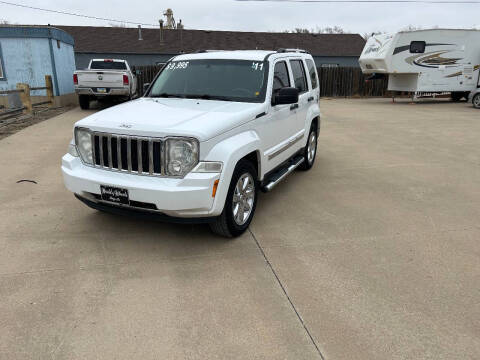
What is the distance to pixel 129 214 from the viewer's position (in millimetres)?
3738

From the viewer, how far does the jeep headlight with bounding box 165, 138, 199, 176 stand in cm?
346

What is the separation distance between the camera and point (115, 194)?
3.62 metres

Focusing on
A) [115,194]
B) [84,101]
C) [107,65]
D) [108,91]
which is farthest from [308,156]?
[107,65]

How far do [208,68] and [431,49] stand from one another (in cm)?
1714

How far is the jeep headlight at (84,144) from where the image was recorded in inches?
153

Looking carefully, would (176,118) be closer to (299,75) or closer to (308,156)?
(299,75)

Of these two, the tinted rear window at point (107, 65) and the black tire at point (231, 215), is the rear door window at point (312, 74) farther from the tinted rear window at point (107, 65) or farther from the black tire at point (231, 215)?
the tinted rear window at point (107, 65)

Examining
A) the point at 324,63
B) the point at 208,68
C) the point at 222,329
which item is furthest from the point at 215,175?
the point at 324,63

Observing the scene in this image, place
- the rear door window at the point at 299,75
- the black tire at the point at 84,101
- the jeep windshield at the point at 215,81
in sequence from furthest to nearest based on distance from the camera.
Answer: the black tire at the point at 84,101
the rear door window at the point at 299,75
the jeep windshield at the point at 215,81

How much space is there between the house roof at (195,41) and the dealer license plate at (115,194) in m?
29.1

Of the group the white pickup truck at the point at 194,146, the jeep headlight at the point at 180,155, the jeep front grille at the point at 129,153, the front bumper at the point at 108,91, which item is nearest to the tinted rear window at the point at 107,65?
the front bumper at the point at 108,91

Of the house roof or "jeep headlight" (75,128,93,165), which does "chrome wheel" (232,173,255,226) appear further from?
the house roof

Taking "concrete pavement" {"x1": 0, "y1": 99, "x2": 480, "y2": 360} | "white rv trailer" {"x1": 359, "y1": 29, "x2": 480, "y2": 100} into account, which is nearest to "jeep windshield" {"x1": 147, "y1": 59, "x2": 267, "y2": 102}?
"concrete pavement" {"x1": 0, "y1": 99, "x2": 480, "y2": 360}

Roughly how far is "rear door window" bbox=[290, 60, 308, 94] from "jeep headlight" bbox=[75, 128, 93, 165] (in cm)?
323
